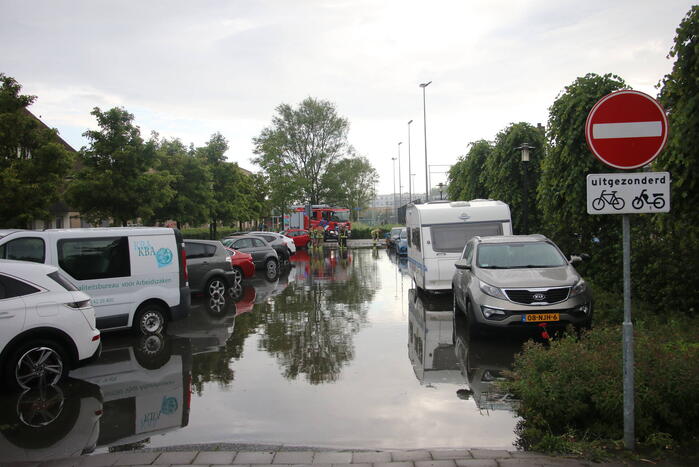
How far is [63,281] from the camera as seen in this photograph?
7.56 metres

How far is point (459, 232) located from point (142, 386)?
9.29 metres

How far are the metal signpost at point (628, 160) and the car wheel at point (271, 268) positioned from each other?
739 inches

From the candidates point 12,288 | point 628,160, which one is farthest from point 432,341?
point 12,288

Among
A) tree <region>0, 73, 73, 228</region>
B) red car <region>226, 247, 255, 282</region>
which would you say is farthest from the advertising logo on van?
tree <region>0, 73, 73, 228</region>

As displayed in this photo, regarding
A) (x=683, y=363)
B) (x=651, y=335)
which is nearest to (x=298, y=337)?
(x=651, y=335)

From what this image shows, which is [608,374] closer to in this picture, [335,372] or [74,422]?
[335,372]

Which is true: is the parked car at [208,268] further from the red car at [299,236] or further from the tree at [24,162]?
the red car at [299,236]

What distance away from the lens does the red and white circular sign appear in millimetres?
4895

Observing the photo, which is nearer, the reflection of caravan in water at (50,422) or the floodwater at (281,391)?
the reflection of caravan in water at (50,422)

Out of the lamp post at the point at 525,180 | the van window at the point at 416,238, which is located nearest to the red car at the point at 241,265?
the van window at the point at 416,238

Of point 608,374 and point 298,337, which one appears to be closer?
point 608,374

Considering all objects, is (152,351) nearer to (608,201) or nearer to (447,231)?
(608,201)

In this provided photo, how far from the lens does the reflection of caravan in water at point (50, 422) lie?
535cm

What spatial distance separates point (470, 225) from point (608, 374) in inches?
371
